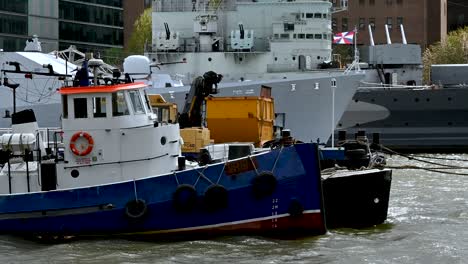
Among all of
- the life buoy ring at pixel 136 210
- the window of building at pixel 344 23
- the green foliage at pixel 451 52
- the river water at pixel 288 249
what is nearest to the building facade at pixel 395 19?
the window of building at pixel 344 23

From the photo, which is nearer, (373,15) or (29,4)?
(29,4)

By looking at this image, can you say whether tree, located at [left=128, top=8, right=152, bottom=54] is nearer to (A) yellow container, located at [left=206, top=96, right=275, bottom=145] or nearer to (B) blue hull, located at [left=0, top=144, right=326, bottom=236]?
(A) yellow container, located at [left=206, top=96, right=275, bottom=145]

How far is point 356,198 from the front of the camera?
2847cm

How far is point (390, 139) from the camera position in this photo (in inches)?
2729

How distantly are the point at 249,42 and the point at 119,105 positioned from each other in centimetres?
3012

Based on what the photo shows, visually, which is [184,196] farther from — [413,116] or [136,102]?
[413,116]

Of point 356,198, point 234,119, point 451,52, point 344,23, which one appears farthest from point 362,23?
point 356,198

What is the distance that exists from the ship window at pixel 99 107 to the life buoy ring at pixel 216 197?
2.90 m

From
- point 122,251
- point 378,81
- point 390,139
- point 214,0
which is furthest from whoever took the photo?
point 378,81

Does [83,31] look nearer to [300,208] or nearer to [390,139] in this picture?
[390,139]

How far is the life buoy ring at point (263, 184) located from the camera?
25.8m

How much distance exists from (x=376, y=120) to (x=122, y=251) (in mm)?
46324

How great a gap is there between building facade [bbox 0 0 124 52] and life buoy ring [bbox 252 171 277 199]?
Answer: 5740 cm

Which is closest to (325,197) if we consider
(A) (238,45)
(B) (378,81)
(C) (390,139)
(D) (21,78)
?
(D) (21,78)
